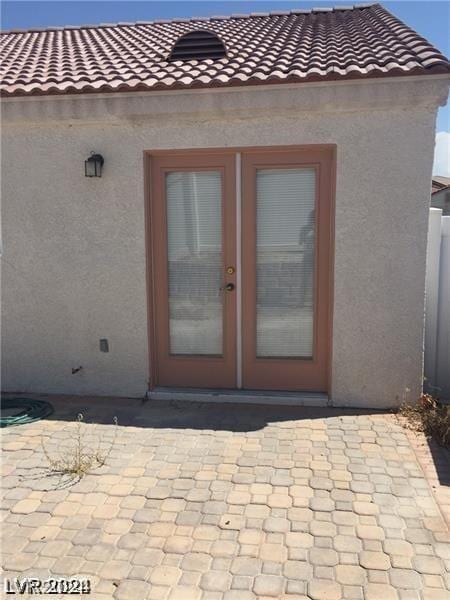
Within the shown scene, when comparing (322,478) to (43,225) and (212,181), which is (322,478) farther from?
(43,225)

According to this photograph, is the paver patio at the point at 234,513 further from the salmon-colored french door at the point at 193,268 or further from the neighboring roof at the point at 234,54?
the neighboring roof at the point at 234,54

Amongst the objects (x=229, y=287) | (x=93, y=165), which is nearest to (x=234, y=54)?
(x=93, y=165)

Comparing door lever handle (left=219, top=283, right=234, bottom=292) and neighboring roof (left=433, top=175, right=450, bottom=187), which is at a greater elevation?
neighboring roof (left=433, top=175, right=450, bottom=187)

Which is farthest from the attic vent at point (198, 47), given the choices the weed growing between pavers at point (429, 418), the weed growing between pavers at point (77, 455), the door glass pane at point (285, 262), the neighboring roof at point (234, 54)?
the weed growing between pavers at point (429, 418)

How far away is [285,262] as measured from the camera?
643 cm

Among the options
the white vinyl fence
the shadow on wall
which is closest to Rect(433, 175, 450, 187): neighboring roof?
the white vinyl fence

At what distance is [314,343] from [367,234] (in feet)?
4.94

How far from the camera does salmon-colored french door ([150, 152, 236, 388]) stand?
643 cm

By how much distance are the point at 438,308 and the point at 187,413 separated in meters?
3.54

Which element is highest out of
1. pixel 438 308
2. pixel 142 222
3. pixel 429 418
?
pixel 142 222

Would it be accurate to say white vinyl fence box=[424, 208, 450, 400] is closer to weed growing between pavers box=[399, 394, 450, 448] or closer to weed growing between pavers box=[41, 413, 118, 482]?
weed growing between pavers box=[399, 394, 450, 448]

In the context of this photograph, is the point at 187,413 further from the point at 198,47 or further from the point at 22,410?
the point at 198,47

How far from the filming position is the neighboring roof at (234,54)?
19.3ft

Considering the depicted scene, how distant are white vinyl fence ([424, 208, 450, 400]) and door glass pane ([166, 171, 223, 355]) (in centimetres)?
275
